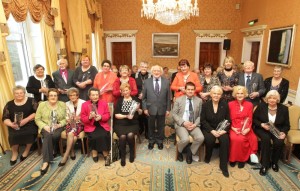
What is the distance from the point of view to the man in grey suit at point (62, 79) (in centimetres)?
431

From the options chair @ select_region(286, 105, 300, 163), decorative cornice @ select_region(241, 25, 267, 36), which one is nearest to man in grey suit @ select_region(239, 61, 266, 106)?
chair @ select_region(286, 105, 300, 163)

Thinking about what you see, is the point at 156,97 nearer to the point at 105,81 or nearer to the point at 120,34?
the point at 105,81

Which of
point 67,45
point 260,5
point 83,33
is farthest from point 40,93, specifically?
point 260,5

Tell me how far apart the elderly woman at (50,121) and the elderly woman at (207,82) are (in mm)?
2648

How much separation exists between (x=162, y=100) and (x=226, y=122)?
3.77ft

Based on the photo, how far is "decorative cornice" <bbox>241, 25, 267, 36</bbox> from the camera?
653cm

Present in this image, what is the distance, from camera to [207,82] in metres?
4.20

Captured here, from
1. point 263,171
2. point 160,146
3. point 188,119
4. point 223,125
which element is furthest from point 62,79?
point 263,171

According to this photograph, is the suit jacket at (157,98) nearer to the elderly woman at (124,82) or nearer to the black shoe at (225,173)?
the elderly woman at (124,82)

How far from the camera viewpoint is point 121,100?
12.4ft

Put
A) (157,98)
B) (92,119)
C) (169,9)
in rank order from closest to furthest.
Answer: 1. (92,119)
2. (157,98)
3. (169,9)

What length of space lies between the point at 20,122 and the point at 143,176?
7.52 feet

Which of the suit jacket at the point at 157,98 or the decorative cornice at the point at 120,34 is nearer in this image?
the suit jacket at the point at 157,98

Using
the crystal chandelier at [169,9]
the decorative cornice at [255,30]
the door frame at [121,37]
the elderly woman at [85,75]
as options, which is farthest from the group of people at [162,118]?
the door frame at [121,37]
